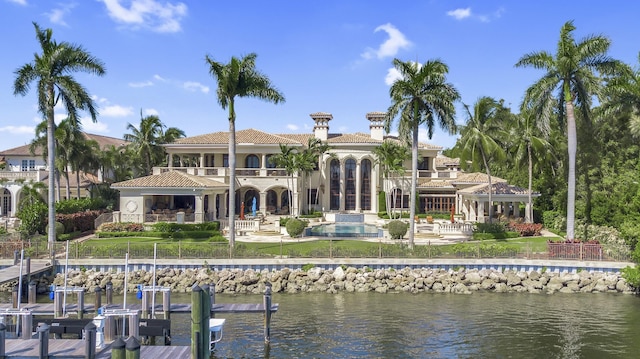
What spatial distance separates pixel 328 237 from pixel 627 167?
24243 mm

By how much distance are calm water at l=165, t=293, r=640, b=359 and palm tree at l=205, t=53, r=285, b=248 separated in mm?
9473

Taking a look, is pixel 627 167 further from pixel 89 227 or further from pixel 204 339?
pixel 89 227

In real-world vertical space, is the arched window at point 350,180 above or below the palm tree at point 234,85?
below

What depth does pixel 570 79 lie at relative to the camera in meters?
32.2

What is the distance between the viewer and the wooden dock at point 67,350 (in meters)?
13.2

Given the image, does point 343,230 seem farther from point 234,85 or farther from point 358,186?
point 234,85

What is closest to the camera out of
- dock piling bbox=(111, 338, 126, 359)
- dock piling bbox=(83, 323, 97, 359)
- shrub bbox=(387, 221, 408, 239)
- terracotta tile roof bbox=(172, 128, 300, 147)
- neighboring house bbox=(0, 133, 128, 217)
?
dock piling bbox=(111, 338, 126, 359)

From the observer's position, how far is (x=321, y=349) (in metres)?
17.7

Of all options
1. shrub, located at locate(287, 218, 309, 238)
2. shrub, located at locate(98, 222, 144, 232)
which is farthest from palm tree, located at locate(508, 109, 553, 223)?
shrub, located at locate(98, 222, 144, 232)

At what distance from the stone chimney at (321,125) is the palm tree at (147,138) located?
60.0 ft

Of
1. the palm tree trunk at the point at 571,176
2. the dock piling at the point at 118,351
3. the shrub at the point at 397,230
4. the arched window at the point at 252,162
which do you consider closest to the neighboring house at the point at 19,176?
the arched window at the point at 252,162

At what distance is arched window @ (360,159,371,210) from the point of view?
182 feet

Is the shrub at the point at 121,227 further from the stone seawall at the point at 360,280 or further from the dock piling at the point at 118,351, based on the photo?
the dock piling at the point at 118,351

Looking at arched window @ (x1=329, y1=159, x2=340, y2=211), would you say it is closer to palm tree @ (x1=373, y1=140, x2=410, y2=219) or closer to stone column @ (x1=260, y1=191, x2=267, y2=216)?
palm tree @ (x1=373, y1=140, x2=410, y2=219)
